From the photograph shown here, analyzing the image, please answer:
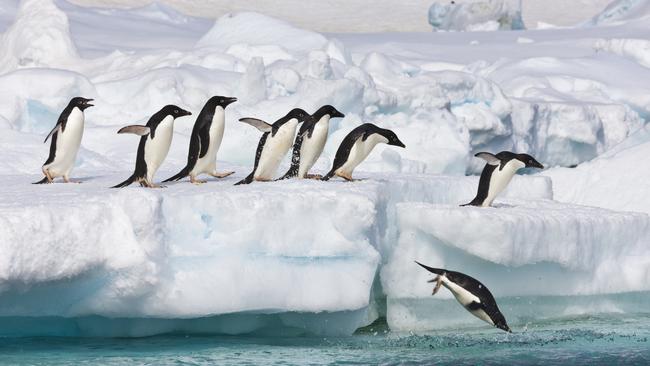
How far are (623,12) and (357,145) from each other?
1235 inches

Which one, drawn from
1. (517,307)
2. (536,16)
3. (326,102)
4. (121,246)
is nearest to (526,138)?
(326,102)

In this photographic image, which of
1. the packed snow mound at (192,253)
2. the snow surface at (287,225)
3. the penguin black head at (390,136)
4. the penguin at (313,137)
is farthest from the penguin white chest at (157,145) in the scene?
the penguin black head at (390,136)

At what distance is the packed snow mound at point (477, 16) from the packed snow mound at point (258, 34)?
1374cm

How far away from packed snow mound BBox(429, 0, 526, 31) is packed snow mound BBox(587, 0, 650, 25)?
2939 mm

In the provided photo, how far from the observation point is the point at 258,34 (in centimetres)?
2477

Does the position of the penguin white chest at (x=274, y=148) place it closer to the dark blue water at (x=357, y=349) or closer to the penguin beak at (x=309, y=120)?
the penguin beak at (x=309, y=120)

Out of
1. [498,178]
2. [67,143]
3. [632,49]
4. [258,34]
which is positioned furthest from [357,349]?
[632,49]

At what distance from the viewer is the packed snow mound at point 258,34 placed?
2367 cm

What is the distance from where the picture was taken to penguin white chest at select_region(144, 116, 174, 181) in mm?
8945

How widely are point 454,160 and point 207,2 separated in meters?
48.9

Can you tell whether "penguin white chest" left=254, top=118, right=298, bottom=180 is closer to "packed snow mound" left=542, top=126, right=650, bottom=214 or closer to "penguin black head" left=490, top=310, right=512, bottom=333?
"penguin black head" left=490, top=310, right=512, bottom=333

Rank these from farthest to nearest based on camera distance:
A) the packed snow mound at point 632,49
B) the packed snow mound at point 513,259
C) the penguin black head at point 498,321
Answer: the packed snow mound at point 632,49
the packed snow mound at point 513,259
the penguin black head at point 498,321

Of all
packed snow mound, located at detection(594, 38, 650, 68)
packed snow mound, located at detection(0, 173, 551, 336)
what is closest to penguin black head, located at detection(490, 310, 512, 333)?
packed snow mound, located at detection(0, 173, 551, 336)

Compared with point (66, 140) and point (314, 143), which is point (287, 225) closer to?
point (314, 143)
